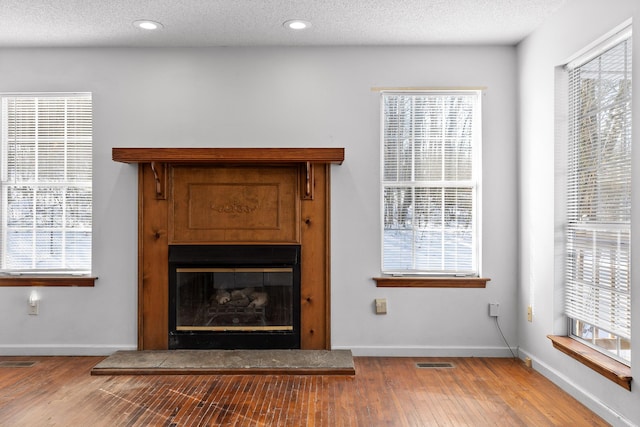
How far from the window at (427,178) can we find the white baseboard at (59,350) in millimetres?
2436

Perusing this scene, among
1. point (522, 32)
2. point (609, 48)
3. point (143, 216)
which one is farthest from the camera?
point (143, 216)

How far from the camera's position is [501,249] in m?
4.10

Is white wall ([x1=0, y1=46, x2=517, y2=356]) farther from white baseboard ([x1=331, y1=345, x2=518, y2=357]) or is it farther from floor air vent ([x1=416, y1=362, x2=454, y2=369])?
floor air vent ([x1=416, y1=362, x2=454, y2=369])

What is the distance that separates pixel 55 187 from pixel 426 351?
348 centimetres

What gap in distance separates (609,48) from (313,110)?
2.16 meters

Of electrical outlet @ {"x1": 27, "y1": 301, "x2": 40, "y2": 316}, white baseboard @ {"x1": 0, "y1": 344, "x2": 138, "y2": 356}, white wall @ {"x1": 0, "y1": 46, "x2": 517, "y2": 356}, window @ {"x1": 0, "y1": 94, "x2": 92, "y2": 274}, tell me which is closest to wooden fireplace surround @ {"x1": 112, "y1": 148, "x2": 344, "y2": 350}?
white wall @ {"x1": 0, "y1": 46, "x2": 517, "y2": 356}

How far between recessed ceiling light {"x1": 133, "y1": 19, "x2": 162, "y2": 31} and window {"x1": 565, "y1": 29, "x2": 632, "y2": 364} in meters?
3.01

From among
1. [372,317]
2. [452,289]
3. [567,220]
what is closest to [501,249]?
[452,289]

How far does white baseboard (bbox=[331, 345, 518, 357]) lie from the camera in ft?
13.3

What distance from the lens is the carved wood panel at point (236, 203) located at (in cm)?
407

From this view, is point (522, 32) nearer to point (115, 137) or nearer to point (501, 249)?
point (501, 249)

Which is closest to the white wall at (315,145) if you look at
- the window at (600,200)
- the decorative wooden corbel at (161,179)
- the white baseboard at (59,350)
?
the white baseboard at (59,350)

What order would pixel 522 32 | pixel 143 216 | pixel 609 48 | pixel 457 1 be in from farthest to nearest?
pixel 143 216, pixel 522 32, pixel 457 1, pixel 609 48

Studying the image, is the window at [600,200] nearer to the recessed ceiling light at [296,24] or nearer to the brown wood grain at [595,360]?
the brown wood grain at [595,360]
